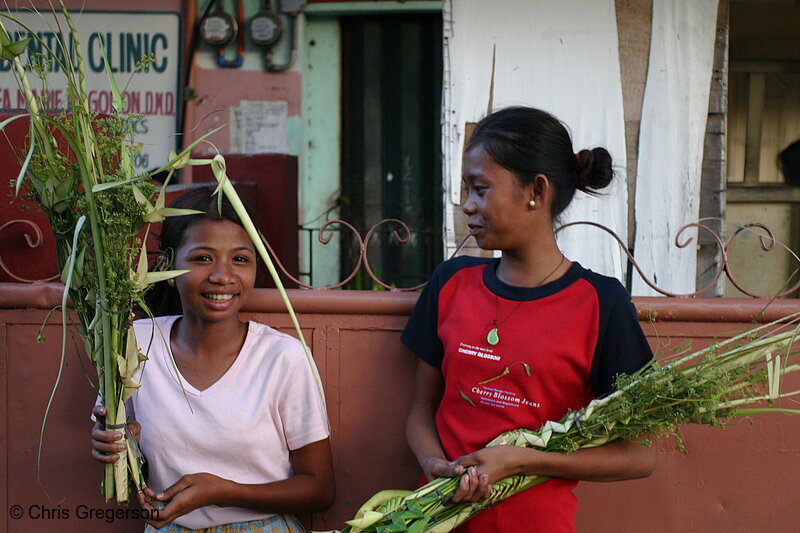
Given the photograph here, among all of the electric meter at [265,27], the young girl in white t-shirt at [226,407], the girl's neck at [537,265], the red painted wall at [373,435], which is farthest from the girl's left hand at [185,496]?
the electric meter at [265,27]

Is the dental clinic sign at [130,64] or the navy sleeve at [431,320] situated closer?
the navy sleeve at [431,320]

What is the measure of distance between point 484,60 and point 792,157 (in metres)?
2.82

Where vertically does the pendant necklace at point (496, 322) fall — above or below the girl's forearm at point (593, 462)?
above

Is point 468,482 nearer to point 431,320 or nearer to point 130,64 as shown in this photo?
point 431,320

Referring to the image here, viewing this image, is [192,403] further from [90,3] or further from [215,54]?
[90,3]

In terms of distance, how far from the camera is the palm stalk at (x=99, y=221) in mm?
1710

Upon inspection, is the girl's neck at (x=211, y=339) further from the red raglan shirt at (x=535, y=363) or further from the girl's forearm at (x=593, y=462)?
the girl's forearm at (x=593, y=462)

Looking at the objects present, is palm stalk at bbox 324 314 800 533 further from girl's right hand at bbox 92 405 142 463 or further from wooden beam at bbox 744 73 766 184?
wooden beam at bbox 744 73 766 184

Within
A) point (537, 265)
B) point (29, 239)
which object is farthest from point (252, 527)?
point (29, 239)

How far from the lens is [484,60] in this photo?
12.6 ft

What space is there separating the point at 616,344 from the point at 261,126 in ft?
12.7

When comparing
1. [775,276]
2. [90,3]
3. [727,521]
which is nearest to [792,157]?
[775,276]

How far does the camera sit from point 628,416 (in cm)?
178

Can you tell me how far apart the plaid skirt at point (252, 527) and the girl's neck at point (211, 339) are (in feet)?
1.59
